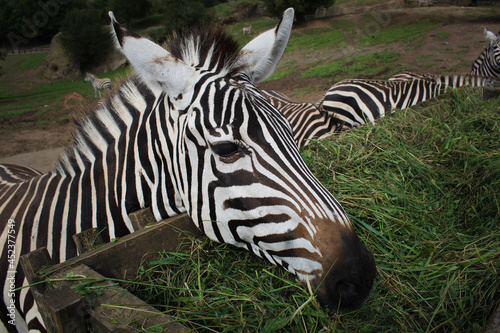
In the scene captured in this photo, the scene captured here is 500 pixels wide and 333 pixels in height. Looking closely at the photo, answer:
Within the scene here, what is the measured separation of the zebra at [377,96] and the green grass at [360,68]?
7.93 metres

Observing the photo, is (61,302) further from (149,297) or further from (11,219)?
(11,219)

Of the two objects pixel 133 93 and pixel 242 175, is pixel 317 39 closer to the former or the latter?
pixel 133 93

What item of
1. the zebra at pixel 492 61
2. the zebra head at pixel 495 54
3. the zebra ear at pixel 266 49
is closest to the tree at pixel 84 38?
the zebra at pixel 492 61

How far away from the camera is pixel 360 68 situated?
1487 centimetres

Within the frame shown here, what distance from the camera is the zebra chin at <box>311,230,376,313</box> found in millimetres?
1544

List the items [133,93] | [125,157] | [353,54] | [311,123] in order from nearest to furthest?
[125,157], [133,93], [311,123], [353,54]

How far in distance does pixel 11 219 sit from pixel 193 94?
5.77ft

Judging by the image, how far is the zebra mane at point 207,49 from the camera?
211cm

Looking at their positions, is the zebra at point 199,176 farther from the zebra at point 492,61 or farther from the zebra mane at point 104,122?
the zebra at point 492,61

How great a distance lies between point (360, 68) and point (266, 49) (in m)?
14.2

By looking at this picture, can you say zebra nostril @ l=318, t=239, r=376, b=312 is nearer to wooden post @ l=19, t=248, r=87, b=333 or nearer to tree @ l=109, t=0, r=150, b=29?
wooden post @ l=19, t=248, r=87, b=333

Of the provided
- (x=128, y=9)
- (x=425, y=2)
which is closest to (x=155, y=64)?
(x=425, y=2)

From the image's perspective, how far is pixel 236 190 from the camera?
5.73 ft

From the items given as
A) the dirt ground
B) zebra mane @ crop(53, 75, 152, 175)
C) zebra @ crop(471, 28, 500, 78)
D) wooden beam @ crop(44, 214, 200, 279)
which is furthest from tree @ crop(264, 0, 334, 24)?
wooden beam @ crop(44, 214, 200, 279)
